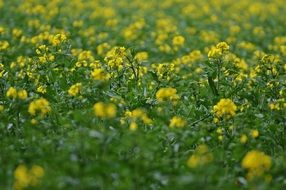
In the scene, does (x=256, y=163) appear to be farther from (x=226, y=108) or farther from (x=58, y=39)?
(x=58, y=39)

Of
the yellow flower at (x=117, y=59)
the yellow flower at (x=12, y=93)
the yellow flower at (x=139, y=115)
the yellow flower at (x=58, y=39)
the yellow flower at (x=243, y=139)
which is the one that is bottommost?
the yellow flower at (x=243, y=139)

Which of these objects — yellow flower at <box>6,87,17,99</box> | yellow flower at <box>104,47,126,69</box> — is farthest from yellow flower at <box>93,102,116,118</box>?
yellow flower at <box>104,47,126,69</box>

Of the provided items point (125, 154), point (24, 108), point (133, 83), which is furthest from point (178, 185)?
point (133, 83)

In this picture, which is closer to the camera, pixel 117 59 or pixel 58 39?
pixel 117 59

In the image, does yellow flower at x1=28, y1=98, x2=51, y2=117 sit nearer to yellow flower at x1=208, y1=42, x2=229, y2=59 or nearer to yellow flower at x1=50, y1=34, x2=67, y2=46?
yellow flower at x1=50, y1=34, x2=67, y2=46

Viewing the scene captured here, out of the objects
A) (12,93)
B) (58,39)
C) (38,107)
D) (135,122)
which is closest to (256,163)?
(135,122)

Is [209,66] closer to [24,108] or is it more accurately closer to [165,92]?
[165,92]

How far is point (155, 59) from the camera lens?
743cm

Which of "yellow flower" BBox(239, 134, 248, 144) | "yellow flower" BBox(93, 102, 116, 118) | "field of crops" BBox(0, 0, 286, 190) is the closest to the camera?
"field of crops" BBox(0, 0, 286, 190)

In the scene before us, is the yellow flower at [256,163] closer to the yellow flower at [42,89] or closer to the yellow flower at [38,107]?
the yellow flower at [38,107]

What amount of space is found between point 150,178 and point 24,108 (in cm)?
113

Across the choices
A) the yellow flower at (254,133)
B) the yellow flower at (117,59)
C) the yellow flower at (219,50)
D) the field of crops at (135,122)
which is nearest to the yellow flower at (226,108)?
the field of crops at (135,122)

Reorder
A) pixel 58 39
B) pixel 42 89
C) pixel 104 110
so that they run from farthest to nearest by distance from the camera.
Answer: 1. pixel 58 39
2. pixel 42 89
3. pixel 104 110

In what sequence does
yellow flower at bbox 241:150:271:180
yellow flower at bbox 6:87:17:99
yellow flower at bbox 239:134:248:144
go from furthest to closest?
yellow flower at bbox 6:87:17:99
yellow flower at bbox 239:134:248:144
yellow flower at bbox 241:150:271:180
